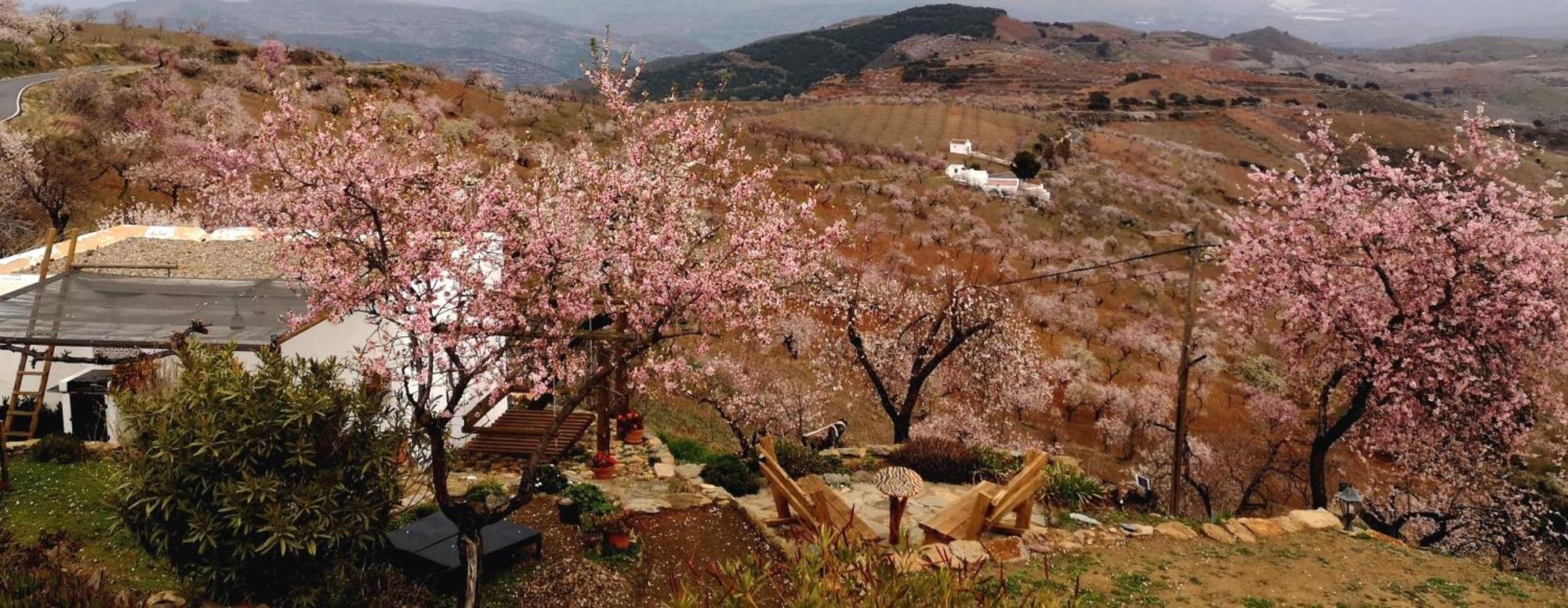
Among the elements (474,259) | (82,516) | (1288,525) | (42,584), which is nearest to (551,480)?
(474,259)

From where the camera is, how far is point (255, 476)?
22.9 feet

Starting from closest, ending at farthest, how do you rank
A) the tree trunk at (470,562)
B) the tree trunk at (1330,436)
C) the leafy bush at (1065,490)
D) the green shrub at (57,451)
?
the tree trunk at (470,562), the green shrub at (57,451), the leafy bush at (1065,490), the tree trunk at (1330,436)

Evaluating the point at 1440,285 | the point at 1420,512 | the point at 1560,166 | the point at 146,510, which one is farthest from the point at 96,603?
the point at 1560,166

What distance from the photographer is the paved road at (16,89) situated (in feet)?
120

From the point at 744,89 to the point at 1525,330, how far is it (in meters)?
161

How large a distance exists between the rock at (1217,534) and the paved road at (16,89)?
1782 inches

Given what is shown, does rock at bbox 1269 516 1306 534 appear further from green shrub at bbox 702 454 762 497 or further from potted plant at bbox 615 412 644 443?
potted plant at bbox 615 412 644 443

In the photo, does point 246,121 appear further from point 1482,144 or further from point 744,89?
point 744,89

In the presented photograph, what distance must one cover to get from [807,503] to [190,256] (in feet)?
47.9

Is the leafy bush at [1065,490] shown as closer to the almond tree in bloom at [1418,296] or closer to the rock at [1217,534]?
the rock at [1217,534]

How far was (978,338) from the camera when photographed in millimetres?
22047

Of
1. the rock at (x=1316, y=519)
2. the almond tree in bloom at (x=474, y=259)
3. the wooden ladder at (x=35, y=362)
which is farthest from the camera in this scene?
the rock at (x=1316, y=519)

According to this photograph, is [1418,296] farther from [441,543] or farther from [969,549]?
[441,543]

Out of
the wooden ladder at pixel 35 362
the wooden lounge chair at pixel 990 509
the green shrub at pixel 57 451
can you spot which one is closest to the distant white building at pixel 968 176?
the wooden lounge chair at pixel 990 509
